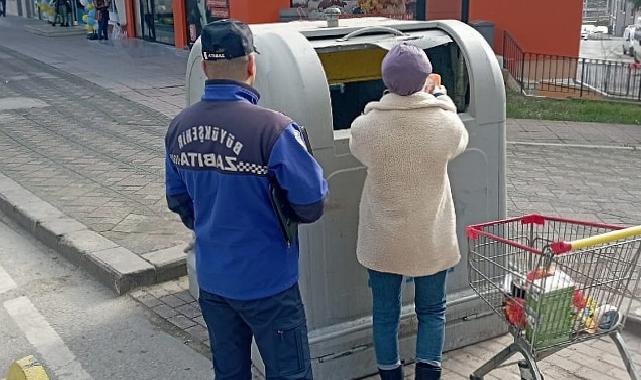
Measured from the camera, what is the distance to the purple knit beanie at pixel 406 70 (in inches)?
121

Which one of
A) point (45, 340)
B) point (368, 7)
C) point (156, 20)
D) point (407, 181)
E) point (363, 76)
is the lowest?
point (45, 340)

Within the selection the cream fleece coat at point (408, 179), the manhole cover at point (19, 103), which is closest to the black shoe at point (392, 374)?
the cream fleece coat at point (408, 179)

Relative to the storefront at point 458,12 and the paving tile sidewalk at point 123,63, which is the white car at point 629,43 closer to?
the storefront at point 458,12

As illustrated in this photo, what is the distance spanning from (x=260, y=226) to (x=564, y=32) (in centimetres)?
1371

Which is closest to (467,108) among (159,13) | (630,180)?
(630,180)

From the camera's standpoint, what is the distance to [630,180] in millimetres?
7711

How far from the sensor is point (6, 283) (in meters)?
5.25

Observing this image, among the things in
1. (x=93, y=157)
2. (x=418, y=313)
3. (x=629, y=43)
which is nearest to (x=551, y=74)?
(x=93, y=157)

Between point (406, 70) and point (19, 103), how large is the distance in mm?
10158

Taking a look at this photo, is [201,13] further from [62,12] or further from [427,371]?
[427,371]

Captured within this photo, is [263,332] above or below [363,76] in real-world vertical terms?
below

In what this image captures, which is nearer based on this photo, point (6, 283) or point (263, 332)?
point (263, 332)

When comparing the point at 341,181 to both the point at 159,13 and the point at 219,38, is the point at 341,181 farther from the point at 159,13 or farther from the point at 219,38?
the point at 159,13

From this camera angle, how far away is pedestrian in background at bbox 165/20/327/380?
2625mm
